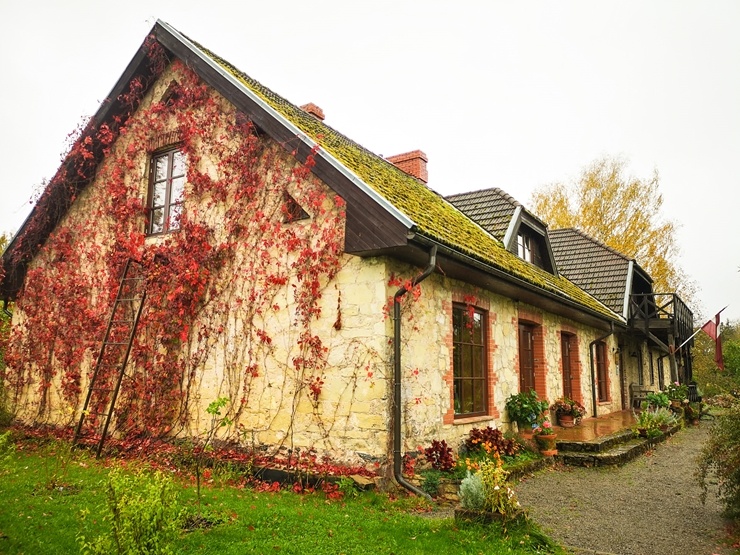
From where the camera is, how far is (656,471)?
8711 millimetres

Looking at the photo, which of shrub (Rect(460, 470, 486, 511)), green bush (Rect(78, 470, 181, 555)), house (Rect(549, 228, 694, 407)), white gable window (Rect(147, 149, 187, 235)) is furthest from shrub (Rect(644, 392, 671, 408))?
green bush (Rect(78, 470, 181, 555))

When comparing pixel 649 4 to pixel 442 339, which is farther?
pixel 649 4

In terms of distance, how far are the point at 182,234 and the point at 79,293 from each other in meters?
2.85

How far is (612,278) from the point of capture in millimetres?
18078

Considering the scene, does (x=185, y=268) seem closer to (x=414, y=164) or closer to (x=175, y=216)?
(x=175, y=216)

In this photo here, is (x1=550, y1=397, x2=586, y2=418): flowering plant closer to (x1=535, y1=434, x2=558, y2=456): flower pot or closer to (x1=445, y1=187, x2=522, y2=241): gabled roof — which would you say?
(x1=535, y1=434, x2=558, y2=456): flower pot

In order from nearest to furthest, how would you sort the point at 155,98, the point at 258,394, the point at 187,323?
the point at 258,394
the point at 187,323
the point at 155,98

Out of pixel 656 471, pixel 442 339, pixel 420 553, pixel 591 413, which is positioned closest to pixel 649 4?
pixel 442 339

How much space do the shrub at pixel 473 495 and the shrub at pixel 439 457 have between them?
1.93 m

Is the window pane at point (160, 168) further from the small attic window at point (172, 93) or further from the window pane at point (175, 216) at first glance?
the small attic window at point (172, 93)

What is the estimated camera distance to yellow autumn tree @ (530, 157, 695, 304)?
24.2 m

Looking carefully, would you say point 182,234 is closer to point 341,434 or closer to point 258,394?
point 258,394

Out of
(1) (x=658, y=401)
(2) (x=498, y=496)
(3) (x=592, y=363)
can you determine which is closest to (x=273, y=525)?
(2) (x=498, y=496)

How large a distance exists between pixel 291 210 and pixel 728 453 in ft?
19.6
